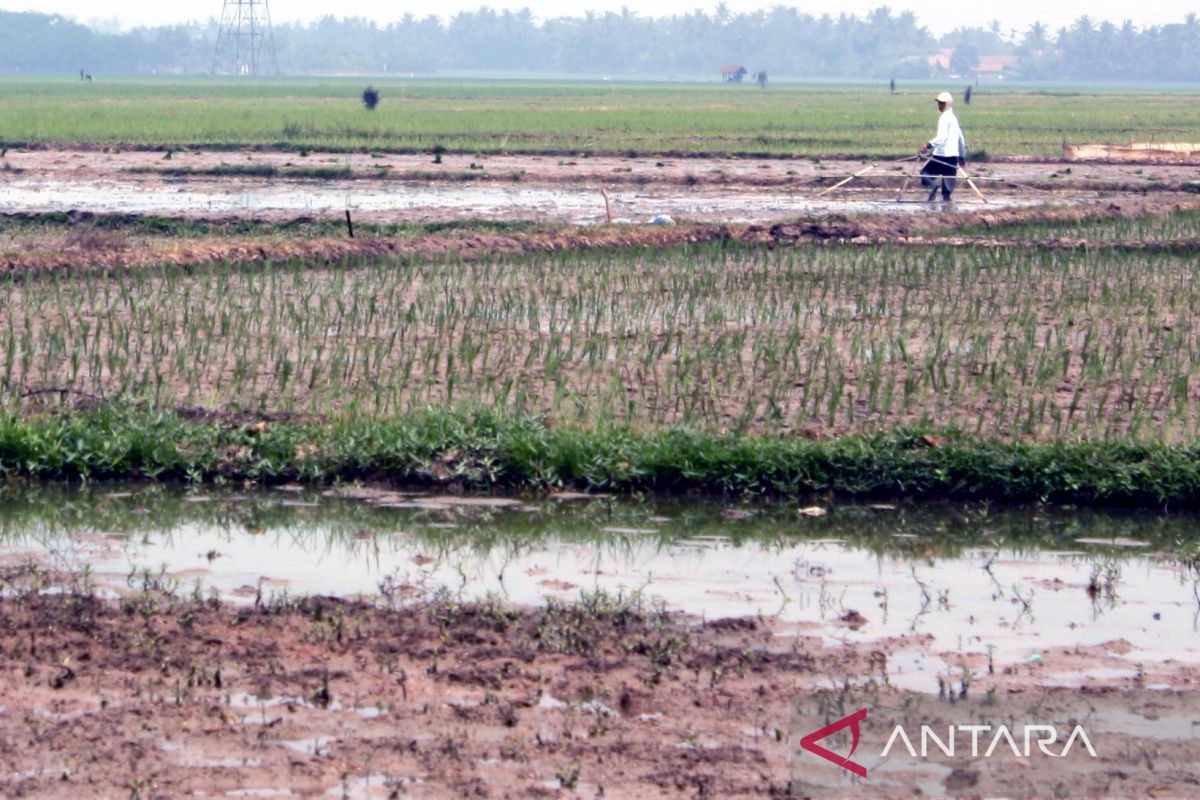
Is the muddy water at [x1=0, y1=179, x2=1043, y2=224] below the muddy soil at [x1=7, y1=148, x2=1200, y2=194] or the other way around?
below

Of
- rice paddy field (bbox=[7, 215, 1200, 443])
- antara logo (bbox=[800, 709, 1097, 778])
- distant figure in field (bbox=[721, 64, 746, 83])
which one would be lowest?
antara logo (bbox=[800, 709, 1097, 778])

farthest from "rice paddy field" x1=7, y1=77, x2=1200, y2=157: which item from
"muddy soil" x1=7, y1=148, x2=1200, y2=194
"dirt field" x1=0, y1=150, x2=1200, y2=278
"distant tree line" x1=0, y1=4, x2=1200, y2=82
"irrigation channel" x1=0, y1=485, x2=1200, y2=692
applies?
"distant tree line" x1=0, y1=4, x2=1200, y2=82

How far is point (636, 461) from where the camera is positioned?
5.88 metres

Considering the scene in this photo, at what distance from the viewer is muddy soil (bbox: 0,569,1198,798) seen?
3.29 meters

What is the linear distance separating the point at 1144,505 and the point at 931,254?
6130 millimetres

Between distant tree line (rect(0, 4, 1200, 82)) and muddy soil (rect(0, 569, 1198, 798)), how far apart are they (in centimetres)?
12780

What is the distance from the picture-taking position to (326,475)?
5.95m

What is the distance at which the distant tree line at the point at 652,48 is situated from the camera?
428ft

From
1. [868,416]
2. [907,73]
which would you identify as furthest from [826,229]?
[907,73]

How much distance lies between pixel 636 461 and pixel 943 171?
11.5m

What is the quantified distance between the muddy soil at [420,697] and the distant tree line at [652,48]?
128 metres

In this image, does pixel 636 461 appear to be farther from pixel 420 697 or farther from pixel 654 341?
pixel 654 341

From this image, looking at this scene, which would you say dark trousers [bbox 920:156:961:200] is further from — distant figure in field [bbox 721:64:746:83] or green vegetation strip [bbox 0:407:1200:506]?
distant figure in field [bbox 721:64:746:83]

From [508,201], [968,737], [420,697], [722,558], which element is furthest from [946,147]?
[420,697]
